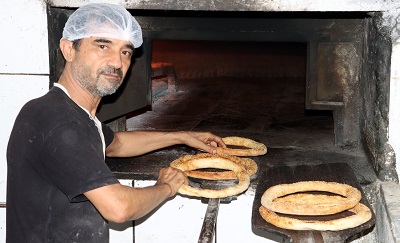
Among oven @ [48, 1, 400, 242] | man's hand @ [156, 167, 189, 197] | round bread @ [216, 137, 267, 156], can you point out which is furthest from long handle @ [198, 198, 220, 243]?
round bread @ [216, 137, 267, 156]

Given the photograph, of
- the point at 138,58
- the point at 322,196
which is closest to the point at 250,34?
the point at 138,58

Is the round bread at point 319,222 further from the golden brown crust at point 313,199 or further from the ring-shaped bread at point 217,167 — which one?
the ring-shaped bread at point 217,167

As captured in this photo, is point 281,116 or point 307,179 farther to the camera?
point 281,116

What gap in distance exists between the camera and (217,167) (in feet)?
9.77

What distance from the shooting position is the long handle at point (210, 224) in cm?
203

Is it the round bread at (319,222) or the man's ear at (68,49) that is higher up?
the man's ear at (68,49)

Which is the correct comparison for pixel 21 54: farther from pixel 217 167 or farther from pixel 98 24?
pixel 217 167

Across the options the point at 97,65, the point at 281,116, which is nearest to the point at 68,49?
the point at 97,65

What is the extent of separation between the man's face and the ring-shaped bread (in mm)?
628

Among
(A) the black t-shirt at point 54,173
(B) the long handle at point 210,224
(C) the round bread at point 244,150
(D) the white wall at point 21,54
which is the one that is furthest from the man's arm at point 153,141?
(A) the black t-shirt at point 54,173

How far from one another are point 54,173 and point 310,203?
3.76 ft

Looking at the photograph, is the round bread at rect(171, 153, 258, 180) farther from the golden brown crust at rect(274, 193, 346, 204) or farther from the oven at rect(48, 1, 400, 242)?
the golden brown crust at rect(274, 193, 346, 204)

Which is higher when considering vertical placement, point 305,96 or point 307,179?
point 305,96

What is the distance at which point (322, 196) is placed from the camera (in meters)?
2.47
